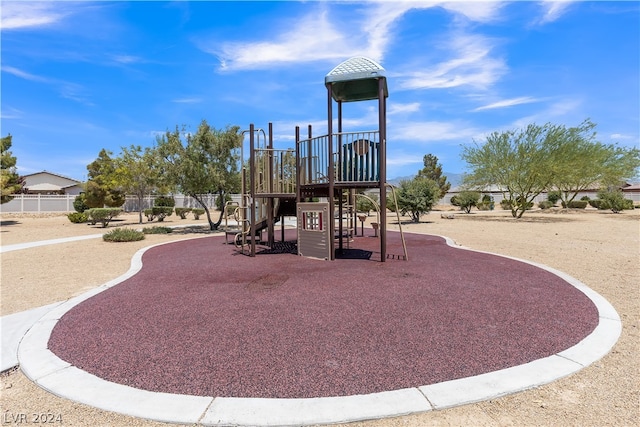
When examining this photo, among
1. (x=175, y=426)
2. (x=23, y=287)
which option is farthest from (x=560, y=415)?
(x=23, y=287)

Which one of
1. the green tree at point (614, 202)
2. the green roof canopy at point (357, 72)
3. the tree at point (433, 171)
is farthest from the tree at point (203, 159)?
the tree at point (433, 171)

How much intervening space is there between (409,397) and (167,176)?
58.2ft

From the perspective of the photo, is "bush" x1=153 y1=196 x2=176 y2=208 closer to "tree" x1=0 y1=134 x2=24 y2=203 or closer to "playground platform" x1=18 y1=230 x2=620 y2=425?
"tree" x1=0 y1=134 x2=24 y2=203

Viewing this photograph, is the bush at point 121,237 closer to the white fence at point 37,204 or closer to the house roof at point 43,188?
the white fence at point 37,204

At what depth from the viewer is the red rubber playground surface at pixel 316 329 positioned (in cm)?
315

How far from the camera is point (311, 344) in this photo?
3.78 meters

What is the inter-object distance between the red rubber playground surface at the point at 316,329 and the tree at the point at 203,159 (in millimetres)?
10663

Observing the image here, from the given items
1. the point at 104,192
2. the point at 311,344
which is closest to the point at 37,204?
the point at 104,192

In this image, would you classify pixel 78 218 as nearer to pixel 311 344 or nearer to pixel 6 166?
pixel 6 166

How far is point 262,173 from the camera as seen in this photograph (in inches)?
431

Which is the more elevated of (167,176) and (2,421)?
(167,176)

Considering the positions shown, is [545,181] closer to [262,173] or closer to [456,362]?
[262,173]

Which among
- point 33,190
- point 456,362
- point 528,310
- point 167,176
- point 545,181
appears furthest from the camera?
point 33,190

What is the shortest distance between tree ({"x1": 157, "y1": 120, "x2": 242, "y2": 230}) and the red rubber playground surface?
35.0ft
